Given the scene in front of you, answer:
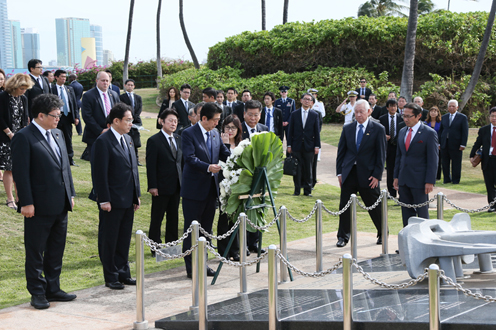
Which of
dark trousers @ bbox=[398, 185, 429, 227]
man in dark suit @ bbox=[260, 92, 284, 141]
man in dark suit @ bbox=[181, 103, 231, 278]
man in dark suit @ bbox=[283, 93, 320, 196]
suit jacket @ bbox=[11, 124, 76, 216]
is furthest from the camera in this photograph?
man in dark suit @ bbox=[260, 92, 284, 141]

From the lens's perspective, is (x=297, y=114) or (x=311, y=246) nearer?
(x=311, y=246)

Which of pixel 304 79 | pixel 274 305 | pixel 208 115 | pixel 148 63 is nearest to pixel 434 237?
pixel 274 305

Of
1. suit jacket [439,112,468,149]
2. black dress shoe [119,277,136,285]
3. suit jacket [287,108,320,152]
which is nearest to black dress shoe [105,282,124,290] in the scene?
black dress shoe [119,277,136,285]

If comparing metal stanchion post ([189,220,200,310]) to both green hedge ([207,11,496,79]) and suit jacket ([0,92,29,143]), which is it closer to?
suit jacket ([0,92,29,143])

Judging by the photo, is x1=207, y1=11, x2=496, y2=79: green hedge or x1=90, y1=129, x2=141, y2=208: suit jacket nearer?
x1=90, y1=129, x2=141, y2=208: suit jacket

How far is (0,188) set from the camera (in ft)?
34.0

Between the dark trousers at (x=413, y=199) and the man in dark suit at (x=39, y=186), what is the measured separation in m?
4.76

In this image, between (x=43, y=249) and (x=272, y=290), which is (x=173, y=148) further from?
(x=272, y=290)

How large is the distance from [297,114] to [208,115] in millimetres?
5975

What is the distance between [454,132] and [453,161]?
2.62 feet

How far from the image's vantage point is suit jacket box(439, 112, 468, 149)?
591 inches

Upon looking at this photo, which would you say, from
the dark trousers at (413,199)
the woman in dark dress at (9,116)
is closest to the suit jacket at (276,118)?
the dark trousers at (413,199)

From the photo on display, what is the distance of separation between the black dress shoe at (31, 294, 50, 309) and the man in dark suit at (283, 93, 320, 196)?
304 inches

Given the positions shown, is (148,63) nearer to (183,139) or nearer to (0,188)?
(0,188)
